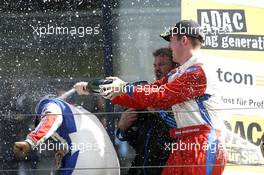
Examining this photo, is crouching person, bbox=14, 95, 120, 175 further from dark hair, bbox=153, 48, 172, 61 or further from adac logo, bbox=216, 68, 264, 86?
adac logo, bbox=216, 68, 264, 86

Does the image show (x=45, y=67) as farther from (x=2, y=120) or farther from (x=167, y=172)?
(x=167, y=172)

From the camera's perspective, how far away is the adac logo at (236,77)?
4430mm

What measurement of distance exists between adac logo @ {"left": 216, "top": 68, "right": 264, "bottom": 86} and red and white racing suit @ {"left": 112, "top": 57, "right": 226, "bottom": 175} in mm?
45

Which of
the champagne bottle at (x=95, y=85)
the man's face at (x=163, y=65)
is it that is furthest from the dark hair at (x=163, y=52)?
the champagne bottle at (x=95, y=85)

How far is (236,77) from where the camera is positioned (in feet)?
14.6

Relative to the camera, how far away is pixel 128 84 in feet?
14.5

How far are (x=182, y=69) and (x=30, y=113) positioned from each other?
2.17 feet

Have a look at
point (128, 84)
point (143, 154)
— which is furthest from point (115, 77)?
point (143, 154)

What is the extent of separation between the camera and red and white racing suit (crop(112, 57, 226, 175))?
14.5 feet

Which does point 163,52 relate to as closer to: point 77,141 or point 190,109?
point 190,109

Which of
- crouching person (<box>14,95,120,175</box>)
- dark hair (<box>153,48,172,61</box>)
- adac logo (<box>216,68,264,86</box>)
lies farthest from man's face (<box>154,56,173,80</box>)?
crouching person (<box>14,95,120,175</box>)

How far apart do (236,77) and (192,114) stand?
0.24 meters

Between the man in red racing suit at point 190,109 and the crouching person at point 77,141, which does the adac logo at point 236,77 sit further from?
the crouching person at point 77,141

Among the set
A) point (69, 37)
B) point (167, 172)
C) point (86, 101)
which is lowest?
point (167, 172)
